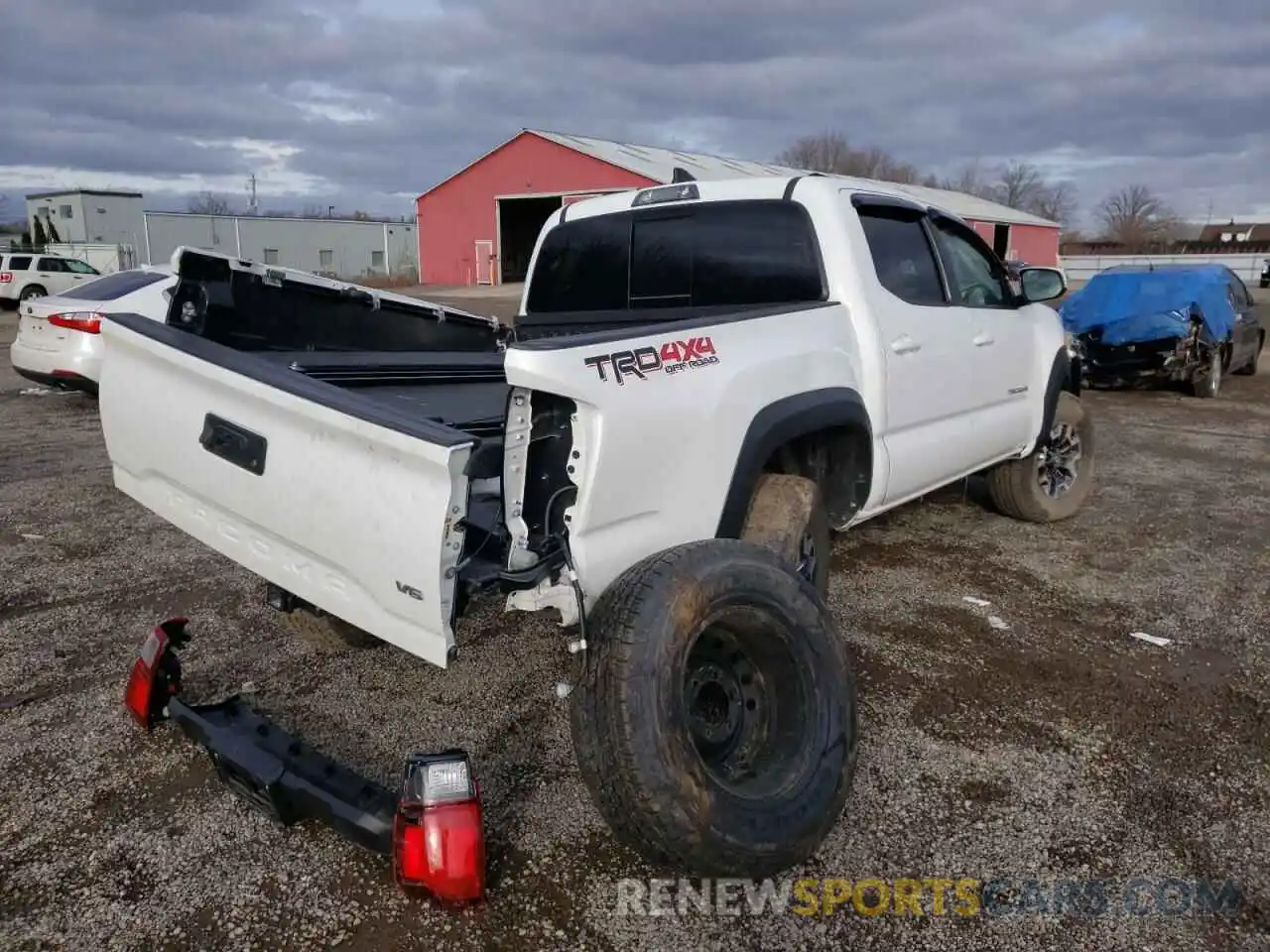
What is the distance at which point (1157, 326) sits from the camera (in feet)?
40.3

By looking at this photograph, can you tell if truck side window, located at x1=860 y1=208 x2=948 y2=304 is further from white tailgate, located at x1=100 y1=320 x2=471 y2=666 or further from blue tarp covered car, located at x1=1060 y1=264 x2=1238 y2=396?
blue tarp covered car, located at x1=1060 y1=264 x2=1238 y2=396

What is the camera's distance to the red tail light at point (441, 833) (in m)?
2.24

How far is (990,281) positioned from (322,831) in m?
4.45

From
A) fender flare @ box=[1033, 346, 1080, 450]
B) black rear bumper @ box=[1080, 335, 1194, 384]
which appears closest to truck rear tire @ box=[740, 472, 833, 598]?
fender flare @ box=[1033, 346, 1080, 450]

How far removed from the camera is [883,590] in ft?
16.1

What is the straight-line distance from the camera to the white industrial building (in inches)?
1676

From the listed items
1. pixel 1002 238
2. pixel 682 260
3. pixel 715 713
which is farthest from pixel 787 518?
pixel 1002 238

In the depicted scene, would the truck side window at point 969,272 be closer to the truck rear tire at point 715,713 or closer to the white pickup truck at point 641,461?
the white pickup truck at point 641,461

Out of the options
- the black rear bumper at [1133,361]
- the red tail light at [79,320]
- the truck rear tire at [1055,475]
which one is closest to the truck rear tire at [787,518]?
the truck rear tire at [1055,475]

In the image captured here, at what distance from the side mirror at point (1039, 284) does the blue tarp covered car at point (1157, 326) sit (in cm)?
731

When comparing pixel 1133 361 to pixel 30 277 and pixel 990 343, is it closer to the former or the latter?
pixel 990 343

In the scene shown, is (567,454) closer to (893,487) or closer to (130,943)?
(130,943)

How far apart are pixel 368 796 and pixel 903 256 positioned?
334cm

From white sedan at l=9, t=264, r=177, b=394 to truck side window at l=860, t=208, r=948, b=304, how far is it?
7289 mm
